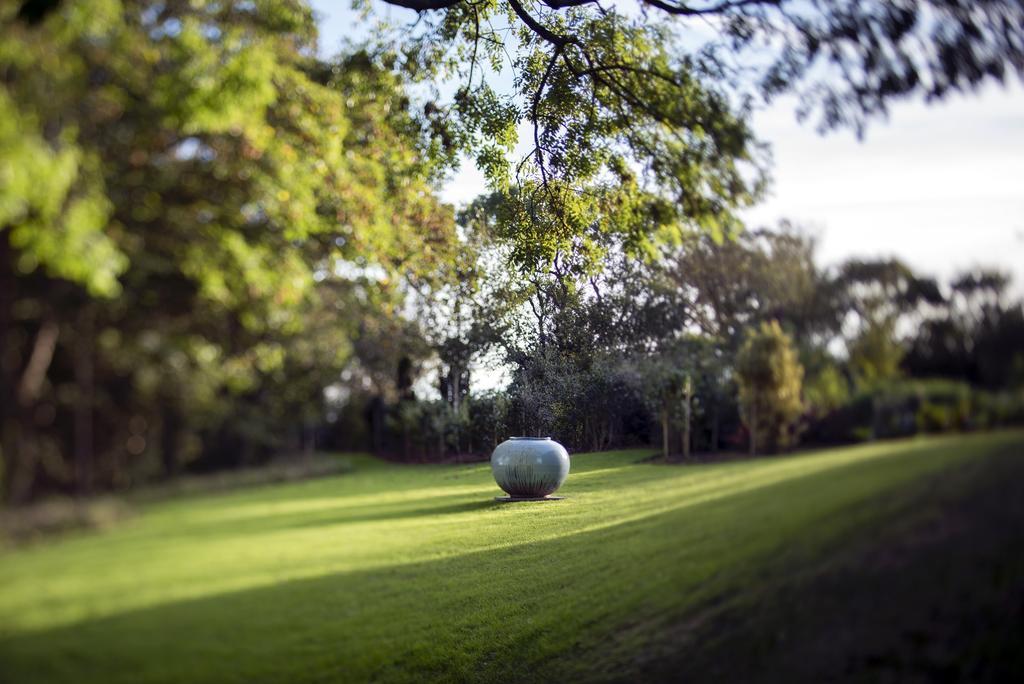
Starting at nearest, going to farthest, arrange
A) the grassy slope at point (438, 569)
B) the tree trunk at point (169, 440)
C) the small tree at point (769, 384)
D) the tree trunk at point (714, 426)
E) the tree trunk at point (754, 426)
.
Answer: the grassy slope at point (438, 569) → the tree trunk at point (169, 440) → the small tree at point (769, 384) → the tree trunk at point (754, 426) → the tree trunk at point (714, 426)

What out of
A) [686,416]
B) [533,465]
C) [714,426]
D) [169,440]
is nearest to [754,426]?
[714,426]

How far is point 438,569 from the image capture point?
431 cm

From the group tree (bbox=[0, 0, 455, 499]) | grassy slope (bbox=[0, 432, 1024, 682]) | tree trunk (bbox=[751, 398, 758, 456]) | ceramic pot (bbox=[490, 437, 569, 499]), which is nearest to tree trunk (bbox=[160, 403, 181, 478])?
tree (bbox=[0, 0, 455, 499])

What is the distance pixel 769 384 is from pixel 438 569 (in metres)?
2.06

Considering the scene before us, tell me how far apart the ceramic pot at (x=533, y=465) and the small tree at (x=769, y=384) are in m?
0.79

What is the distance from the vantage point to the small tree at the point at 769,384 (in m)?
3.14

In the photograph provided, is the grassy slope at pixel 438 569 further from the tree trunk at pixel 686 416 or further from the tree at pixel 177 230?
the tree at pixel 177 230

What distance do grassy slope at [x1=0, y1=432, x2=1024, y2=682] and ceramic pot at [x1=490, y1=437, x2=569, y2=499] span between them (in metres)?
0.09

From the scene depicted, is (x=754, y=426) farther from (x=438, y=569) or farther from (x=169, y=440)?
(x=169, y=440)

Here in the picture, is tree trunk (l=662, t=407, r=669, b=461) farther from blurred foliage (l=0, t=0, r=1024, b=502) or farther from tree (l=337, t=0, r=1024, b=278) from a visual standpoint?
tree (l=337, t=0, r=1024, b=278)

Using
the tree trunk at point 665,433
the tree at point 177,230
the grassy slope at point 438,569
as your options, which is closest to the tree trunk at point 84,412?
the tree at point 177,230

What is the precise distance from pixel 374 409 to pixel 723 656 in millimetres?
1963

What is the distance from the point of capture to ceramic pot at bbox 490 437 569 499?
3.46 meters

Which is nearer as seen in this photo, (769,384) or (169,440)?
(169,440)
